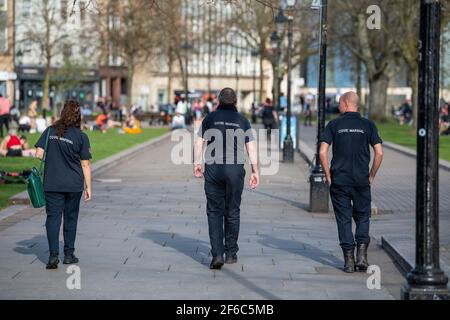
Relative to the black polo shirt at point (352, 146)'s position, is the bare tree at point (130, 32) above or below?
above

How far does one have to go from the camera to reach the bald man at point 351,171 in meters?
11.0

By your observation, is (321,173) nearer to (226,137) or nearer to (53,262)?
(226,137)

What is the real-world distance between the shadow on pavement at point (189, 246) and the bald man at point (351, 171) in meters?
1.16

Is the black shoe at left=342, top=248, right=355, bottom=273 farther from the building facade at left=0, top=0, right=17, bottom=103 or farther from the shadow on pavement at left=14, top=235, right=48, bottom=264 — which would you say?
the building facade at left=0, top=0, right=17, bottom=103

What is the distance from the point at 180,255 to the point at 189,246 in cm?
83

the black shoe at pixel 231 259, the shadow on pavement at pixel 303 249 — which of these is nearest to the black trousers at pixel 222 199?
the black shoe at pixel 231 259

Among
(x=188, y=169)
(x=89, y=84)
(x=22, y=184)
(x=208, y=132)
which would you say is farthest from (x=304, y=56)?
(x=208, y=132)


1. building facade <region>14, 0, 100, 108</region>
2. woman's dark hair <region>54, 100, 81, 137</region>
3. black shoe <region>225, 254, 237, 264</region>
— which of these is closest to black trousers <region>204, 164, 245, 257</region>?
black shoe <region>225, 254, 237, 264</region>

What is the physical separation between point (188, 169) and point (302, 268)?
16.8 metres

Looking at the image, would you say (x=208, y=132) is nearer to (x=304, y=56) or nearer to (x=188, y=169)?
(x=188, y=169)

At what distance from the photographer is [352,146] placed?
11039 millimetres

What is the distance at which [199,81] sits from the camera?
13912cm

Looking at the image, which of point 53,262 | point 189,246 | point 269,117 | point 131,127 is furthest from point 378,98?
point 53,262

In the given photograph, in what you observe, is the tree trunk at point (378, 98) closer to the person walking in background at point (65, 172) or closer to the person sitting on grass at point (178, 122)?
the person sitting on grass at point (178, 122)
